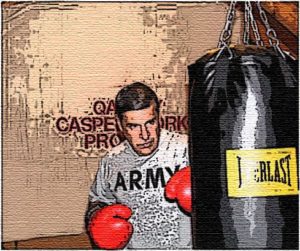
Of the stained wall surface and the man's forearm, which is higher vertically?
the stained wall surface

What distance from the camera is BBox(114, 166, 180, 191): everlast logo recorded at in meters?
1.54

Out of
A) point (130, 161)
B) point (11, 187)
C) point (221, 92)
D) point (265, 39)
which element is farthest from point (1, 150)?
point (265, 39)

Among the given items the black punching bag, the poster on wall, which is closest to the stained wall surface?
the poster on wall

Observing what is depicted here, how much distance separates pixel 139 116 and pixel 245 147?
366mm

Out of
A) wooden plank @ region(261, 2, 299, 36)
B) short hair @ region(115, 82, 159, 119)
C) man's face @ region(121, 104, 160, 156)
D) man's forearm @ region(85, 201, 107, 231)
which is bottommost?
man's forearm @ region(85, 201, 107, 231)

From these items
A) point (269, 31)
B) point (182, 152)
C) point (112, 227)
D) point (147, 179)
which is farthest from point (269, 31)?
point (112, 227)

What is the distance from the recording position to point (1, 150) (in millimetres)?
1525

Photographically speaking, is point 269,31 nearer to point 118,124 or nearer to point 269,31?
point 269,31

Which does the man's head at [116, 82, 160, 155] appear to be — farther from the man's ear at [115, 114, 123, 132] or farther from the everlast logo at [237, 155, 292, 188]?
the everlast logo at [237, 155, 292, 188]

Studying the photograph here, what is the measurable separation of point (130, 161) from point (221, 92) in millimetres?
387

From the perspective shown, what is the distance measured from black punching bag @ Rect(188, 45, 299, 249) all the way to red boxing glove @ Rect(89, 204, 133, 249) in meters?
0.29

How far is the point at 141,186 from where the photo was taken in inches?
61.0

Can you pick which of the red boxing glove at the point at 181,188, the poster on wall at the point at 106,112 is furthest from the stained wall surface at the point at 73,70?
the red boxing glove at the point at 181,188

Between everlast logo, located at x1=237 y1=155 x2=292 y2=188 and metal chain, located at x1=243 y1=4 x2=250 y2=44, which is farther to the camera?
metal chain, located at x1=243 y1=4 x2=250 y2=44
